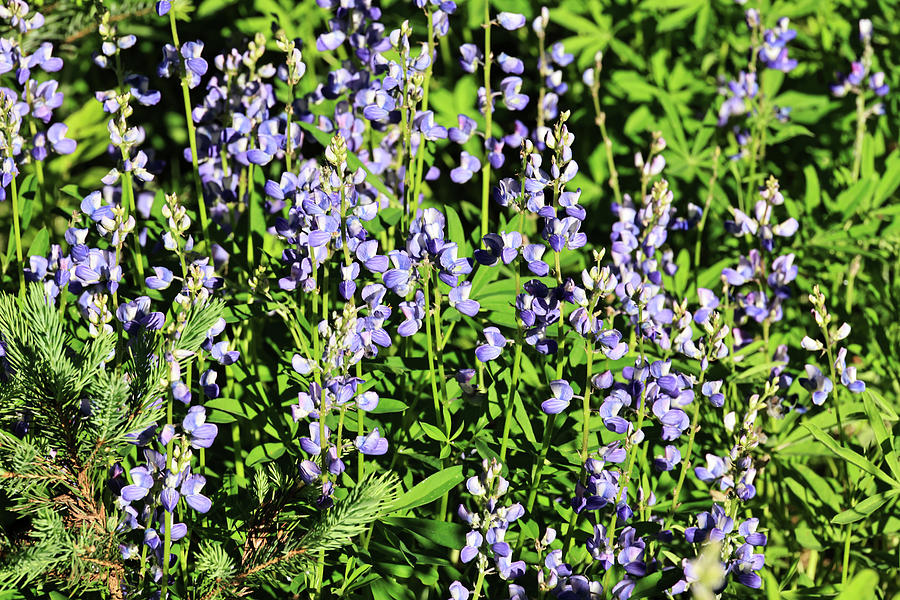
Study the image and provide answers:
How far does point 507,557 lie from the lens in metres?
1.58

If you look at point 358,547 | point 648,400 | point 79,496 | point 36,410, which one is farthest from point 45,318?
point 648,400

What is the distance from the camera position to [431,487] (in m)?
1.70

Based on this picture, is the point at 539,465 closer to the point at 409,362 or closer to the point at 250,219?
the point at 409,362

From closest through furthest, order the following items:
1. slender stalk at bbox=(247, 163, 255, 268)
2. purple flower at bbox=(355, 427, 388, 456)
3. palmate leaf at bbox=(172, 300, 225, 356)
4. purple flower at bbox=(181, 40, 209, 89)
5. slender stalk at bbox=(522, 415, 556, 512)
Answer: palmate leaf at bbox=(172, 300, 225, 356) < purple flower at bbox=(355, 427, 388, 456) < slender stalk at bbox=(522, 415, 556, 512) < purple flower at bbox=(181, 40, 209, 89) < slender stalk at bbox=(247, 163, 255, 268)

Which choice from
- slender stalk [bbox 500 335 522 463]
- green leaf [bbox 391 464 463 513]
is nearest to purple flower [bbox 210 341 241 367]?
green leaf [bbox 391 464 463 513]

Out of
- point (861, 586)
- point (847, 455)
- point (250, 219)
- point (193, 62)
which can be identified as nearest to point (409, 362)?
point (250, 219)

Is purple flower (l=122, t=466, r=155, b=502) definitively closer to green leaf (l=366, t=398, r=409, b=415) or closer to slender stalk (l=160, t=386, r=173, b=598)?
slender stalk (l=160, t=386, r=173, b=598)

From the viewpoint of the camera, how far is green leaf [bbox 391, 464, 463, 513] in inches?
66.5

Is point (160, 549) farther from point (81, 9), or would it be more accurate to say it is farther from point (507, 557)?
point (81, 9)

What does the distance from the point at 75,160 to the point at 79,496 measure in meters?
2.07

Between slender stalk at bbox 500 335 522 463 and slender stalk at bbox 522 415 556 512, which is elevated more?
slender stalk at bbox 500 335 522 463

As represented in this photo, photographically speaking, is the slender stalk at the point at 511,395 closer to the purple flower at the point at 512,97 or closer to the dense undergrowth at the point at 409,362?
the dense undergrowth at the point at 409,362

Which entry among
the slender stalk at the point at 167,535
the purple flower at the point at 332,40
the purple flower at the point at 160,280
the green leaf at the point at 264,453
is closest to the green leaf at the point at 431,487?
the green leaf at the point at 264,453

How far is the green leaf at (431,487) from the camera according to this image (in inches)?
66.5
